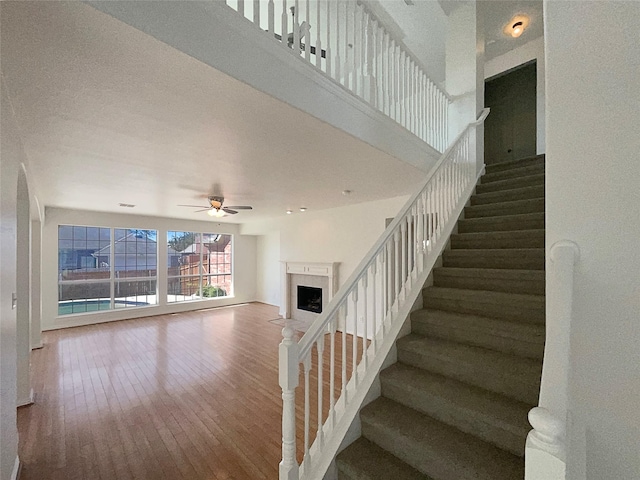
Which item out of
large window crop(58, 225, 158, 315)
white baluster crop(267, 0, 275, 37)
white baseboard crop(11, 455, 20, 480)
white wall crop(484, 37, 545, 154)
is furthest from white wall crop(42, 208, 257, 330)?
white wall crop(484, 37, 545, 154)

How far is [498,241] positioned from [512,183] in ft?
3.51

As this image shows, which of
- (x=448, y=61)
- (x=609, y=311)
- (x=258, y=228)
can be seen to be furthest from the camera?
(x=258, y=228)

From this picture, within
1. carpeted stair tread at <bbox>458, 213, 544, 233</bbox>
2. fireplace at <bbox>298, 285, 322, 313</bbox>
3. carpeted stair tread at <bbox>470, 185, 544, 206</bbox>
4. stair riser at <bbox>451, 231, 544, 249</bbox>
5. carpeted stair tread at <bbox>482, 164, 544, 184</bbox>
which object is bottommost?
fireplace at <bbox>298, 285, 322, 313</bbox>

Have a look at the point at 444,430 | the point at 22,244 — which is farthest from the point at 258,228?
the point at 444,430

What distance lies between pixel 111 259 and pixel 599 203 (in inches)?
315

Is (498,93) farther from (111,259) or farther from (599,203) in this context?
(111,259)

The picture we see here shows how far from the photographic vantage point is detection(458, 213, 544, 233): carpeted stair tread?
260 cm

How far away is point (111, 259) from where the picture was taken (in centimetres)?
651

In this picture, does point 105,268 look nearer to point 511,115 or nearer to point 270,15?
point 270,15

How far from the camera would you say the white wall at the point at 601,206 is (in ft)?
3.33

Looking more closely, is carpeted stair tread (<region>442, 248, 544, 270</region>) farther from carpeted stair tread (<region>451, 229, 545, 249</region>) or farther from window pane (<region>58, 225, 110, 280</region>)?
window pane (<region>58, 225, 110, 280</region>)

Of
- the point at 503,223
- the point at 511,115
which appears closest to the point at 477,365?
the point at 503,223

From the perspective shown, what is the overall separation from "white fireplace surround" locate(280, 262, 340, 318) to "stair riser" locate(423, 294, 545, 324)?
330cm

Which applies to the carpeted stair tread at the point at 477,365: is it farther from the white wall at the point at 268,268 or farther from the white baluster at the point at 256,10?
the white wall at the point at 268,268
